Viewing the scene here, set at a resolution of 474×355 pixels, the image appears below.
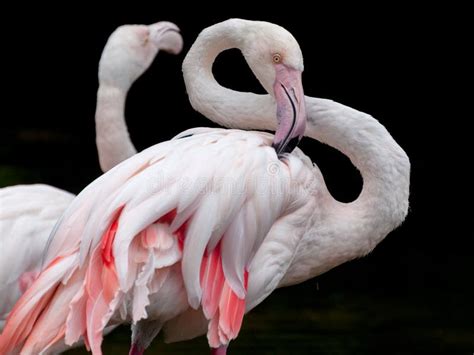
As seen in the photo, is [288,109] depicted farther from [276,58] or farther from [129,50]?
[129,50]

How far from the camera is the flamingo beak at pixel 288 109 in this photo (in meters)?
3.83

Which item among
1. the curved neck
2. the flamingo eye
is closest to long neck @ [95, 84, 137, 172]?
the curved neck

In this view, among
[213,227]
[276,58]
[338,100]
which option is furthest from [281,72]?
[338,100]

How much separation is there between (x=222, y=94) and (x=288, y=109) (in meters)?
0.44

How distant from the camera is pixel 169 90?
1170cm

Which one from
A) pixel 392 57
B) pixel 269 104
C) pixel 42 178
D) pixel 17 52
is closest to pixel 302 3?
pixel 392 57

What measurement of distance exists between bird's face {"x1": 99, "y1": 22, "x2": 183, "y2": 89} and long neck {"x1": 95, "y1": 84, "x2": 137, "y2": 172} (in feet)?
0.26

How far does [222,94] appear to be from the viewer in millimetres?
4277

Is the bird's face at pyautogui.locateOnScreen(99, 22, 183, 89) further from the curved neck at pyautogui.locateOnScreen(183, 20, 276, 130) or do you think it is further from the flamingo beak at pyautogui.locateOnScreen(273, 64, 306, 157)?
the flamingo beak at pyautogui.locateOnScreen(273, 64, 306, 157)

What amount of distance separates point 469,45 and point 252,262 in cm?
690

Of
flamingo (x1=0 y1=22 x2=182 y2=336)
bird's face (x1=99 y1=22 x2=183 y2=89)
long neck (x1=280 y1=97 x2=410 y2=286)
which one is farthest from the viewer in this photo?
bird's face (x1=99 y1=22 x2=183 y2=89)

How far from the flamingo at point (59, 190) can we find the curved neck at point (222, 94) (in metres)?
0.91

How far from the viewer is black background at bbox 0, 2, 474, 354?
6582 mm

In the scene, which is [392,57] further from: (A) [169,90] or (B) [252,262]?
(B) [252,262]
